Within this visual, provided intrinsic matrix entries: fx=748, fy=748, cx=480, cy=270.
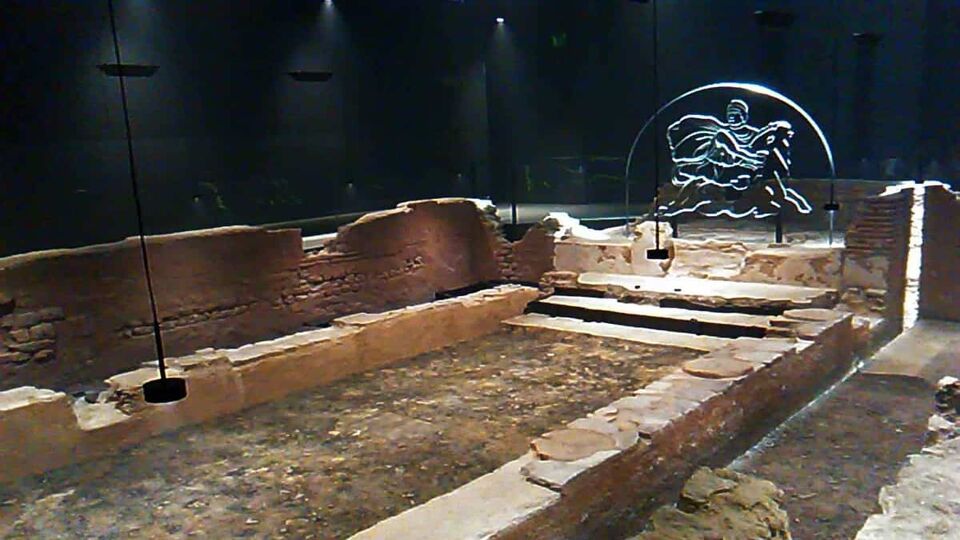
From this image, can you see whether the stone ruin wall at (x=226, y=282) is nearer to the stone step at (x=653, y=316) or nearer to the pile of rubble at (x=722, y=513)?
the stone step at (x=653, y=316)

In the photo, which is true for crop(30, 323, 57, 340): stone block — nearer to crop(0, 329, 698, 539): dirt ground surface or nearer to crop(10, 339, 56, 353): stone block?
crop(10, 339, 56, 353): stone block

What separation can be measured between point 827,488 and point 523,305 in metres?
5.16

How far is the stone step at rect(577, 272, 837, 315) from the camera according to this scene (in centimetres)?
854

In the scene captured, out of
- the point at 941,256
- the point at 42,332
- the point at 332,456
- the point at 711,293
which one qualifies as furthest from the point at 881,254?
the point at 42,332

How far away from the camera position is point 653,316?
8.94 metres

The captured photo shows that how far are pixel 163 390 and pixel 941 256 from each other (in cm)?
869

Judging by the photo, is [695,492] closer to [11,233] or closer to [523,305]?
[523,305]

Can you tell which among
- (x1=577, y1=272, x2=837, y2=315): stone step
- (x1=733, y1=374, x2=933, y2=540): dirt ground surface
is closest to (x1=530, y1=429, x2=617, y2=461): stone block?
(x1=733, y1=374, x2=933, y2=540): dirt ground surface

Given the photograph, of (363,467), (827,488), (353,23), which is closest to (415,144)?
(353,23)

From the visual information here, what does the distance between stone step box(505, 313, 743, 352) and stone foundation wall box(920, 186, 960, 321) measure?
2.93 m

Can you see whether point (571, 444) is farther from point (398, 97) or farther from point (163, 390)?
point (398, 97)

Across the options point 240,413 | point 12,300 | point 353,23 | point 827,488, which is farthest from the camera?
point 353,23

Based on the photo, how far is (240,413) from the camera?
6.54 m

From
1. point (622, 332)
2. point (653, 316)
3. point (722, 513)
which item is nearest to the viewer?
point (722, 513)
